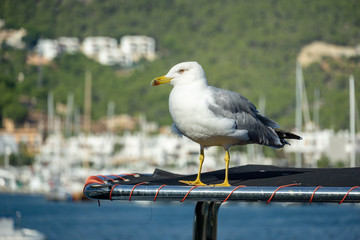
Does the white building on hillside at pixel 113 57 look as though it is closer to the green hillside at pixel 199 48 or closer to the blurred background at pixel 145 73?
the blurred background at pixel 145 73

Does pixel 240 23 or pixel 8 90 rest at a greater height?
pixel 240 23

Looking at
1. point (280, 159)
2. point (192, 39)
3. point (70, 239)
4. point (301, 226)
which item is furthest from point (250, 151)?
point (192, 39)

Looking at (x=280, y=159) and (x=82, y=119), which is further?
(x=82, y=119)

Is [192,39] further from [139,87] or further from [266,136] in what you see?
[266,136]

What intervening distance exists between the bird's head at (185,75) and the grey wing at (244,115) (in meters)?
0.15

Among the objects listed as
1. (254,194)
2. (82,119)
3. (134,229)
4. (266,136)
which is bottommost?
(134,229)

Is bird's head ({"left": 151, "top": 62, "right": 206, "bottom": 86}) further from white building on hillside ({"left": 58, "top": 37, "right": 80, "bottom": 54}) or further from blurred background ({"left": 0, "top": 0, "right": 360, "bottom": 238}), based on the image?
white building on hillside ({"left": 58, "top": 37, "right": 80, "bottom": 54})

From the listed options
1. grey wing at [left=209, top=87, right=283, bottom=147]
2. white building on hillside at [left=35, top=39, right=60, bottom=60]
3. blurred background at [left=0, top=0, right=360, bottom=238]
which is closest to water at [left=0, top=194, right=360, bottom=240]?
blurred background at [left=0, top=0, right=360, bottom=238]

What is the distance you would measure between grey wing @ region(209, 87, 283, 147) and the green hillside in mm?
73753

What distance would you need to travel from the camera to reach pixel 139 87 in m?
112

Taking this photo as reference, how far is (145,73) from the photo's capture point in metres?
119

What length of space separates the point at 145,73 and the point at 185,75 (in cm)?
11542

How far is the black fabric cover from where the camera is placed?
383 centimetres

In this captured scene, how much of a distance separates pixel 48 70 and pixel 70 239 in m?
89.2
